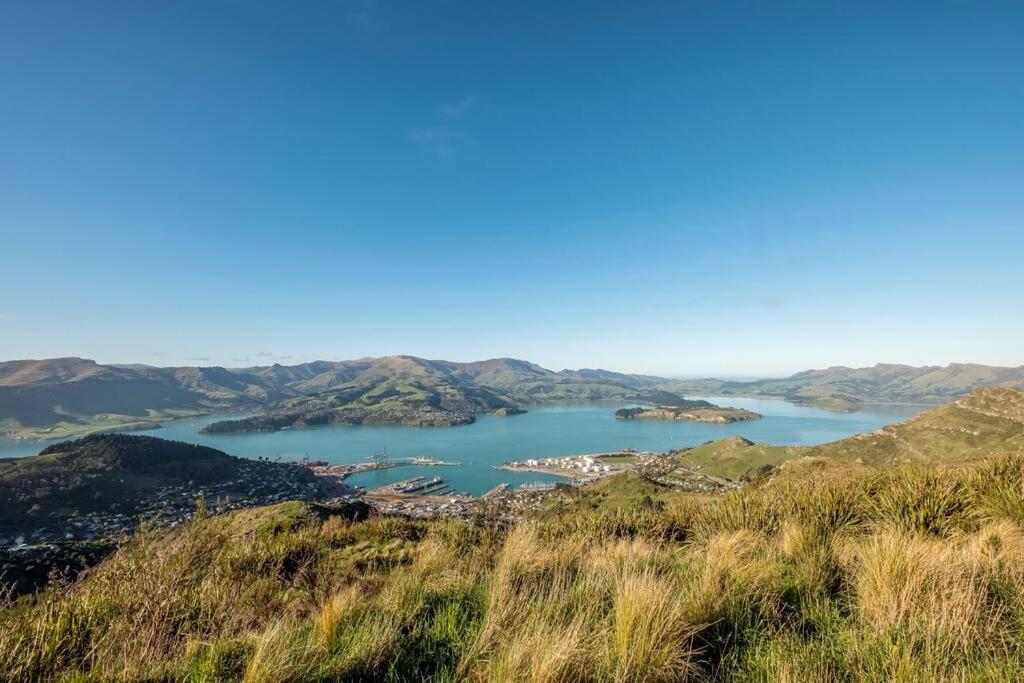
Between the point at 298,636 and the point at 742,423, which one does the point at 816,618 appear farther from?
the point at 742,423

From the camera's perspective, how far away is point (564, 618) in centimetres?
305

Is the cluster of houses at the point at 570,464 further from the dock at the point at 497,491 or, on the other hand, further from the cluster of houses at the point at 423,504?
the cluster of houses at the point at 423,504

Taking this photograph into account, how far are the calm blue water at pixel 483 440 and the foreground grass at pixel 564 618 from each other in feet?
269

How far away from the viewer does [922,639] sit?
251 centimetres

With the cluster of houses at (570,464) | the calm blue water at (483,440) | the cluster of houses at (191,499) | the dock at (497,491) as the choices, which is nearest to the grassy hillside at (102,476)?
the cluster of houses at (191,499)

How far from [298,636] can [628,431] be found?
559 ft

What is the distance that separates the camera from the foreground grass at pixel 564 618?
96.7 inches

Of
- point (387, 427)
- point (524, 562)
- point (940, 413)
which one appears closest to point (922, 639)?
point (524, 562)

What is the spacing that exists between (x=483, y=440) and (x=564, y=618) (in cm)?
14598

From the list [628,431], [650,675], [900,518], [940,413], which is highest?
[650,675]

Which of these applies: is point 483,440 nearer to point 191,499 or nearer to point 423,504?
point 423,504

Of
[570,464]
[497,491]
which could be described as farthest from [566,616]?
[570,464]

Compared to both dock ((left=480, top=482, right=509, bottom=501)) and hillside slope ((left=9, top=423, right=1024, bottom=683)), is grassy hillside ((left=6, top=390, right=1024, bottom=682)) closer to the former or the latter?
hillside slope ((left=9, top=423, right=1024, bottom=683))

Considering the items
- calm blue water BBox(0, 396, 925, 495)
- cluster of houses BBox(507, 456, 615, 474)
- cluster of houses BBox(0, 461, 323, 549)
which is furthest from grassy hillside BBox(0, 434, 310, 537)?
cluster of houses BBox(507, 456, 615, 474)
